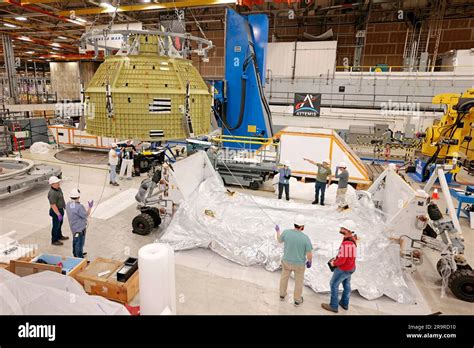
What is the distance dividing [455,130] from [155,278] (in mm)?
11827

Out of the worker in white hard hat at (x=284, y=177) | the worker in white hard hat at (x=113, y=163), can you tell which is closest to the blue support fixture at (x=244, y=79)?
the worker in white hard hat at (x=284, y=177)

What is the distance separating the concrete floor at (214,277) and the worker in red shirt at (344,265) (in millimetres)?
160

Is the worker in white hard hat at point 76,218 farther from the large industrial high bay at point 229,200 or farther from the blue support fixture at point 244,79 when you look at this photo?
the blue support fixture at point 244,79

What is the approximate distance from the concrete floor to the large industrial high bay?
0.11 feet

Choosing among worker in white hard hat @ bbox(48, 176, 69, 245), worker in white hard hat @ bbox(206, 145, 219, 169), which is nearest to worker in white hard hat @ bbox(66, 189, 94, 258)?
worker in white hard hat @ bbox(48, 176, 69, 245)

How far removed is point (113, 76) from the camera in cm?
302

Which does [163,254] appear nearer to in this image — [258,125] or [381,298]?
[381,298]

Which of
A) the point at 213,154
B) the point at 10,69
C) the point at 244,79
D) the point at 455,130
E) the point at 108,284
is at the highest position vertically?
the point at 10,69

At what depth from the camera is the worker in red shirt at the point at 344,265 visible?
415 centimetres

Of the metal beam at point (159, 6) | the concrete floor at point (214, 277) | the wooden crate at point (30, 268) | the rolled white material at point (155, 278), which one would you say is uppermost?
the metal beam at point (159, 6)

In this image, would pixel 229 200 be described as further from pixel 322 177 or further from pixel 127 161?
pixel 127 161

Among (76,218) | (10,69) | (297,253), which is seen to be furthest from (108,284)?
(10,69)

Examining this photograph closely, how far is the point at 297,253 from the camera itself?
442 cm

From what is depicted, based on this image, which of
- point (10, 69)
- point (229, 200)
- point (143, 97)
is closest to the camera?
point (143, 97)
